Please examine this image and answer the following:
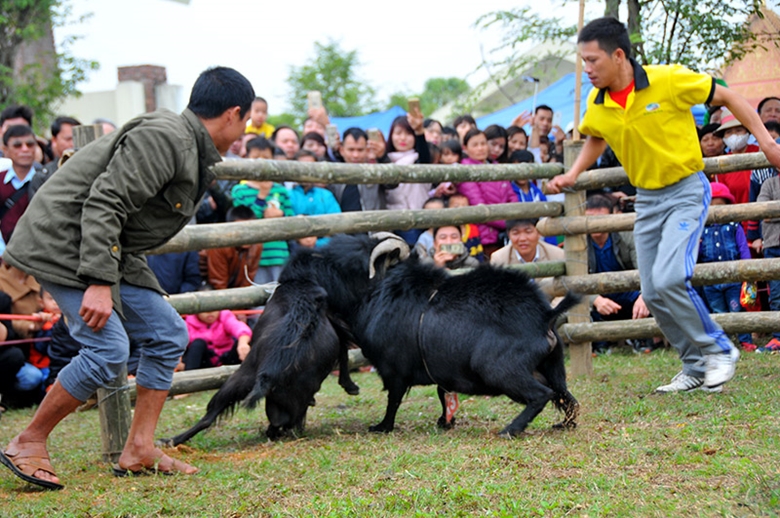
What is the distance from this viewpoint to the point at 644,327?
5645mm

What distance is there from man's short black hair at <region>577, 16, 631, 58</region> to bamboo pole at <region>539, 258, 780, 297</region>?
1493 millimetres

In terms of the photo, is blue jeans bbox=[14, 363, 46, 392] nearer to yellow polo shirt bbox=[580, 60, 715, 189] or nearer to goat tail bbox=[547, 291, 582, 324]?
goat tail bbox=[547, 291, 582, 324]

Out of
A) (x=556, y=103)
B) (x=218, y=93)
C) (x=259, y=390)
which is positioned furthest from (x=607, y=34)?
(x=556, y=103)

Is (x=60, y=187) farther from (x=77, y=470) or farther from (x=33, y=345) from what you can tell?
(x=33, y=345)

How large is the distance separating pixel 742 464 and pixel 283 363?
225 centimetres

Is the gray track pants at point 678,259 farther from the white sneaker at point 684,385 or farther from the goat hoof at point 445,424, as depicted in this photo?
the goat hoof at point 445,424

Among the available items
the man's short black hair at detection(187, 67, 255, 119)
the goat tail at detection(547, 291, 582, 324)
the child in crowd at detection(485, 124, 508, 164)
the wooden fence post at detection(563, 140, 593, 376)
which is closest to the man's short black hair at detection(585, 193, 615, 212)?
the wooden fence post at detection(563, 140, 593, 376)

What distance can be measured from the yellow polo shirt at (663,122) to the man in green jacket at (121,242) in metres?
2.30

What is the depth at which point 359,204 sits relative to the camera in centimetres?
757

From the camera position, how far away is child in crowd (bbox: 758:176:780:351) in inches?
258

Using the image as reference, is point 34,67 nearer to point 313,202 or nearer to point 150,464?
point 313,202

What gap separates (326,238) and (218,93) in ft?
9.62

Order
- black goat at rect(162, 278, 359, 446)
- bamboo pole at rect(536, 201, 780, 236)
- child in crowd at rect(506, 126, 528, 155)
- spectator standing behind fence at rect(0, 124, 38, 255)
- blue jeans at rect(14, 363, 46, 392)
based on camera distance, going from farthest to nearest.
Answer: child in crowd at rect(506, 126, 528, 155) < spectator standing behind fence at rect(0, 124, 38, 255) < blue jeans at rect(14, 363, 46, 392) < bamboo pole at rect(536, 201, 780, 236) < black goat at rect(162, 278, 359, 446)

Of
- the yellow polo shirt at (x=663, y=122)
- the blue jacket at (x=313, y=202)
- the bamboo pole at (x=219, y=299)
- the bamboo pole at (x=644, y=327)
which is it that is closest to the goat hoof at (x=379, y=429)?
the bamboo pole at (x=219, y=299)
